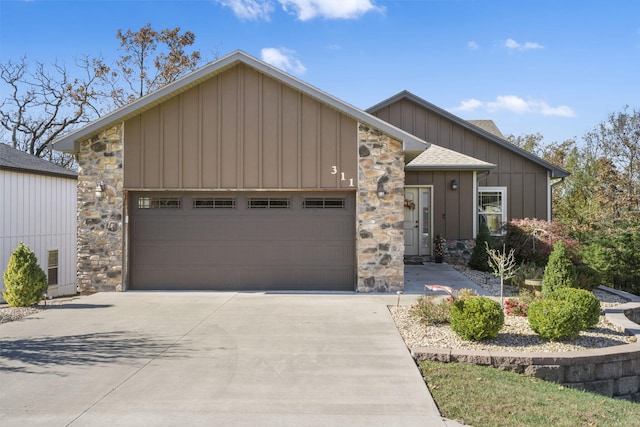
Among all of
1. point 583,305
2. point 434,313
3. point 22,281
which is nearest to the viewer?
point 583,305

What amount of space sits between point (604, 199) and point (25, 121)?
29.4m

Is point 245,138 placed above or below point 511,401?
above

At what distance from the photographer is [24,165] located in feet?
45.7

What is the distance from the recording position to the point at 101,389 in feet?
14.9

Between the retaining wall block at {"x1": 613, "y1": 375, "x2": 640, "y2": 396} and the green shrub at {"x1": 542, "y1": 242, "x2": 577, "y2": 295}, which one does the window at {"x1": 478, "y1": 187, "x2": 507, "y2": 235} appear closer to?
the green shrub at {"x1": 542, "y1": 242, "x2": 577, "y2": 295}

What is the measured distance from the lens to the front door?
46.5ft

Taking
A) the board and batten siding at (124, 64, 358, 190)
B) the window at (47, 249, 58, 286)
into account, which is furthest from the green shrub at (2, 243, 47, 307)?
the window at (47, 249, 58, 286)

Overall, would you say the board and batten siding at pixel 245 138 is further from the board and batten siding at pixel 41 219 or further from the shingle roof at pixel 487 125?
the shingle roof at pixel 487 125

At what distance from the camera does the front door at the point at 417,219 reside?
46.5 feet

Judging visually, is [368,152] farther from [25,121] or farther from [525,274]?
[25,121]

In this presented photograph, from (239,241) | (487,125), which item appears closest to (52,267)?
(239,241)

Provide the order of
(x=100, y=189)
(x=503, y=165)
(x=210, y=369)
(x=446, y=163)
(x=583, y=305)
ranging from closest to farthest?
1. (x=210, y=369)
2. (x=583, y=305)
3. (x=100, y=189)
4. (x=446, y=163)
5. (x=503, y=165)

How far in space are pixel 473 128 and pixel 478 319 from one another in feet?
33.9

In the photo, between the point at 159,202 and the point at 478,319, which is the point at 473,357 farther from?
the point at 159,202
